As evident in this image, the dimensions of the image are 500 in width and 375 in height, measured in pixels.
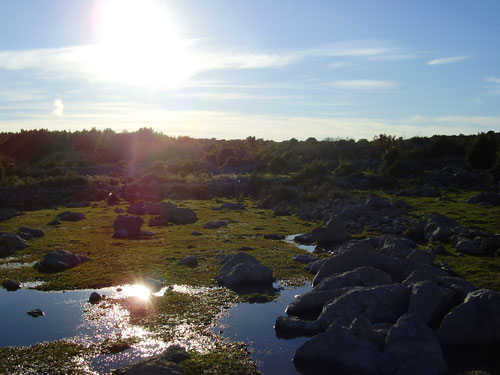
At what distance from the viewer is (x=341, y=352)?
12.5m

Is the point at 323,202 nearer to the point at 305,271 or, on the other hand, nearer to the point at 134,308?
the point at 305,271

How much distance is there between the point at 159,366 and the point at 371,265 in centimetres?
1014

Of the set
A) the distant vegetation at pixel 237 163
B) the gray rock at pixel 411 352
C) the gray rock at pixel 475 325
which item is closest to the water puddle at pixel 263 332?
the gray rock at pixel 411 352

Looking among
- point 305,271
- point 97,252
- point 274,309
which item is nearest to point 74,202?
point 97,252

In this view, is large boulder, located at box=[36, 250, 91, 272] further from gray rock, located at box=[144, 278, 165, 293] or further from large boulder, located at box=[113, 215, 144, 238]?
large boulder, located at box=[113, 215, 144, 238]

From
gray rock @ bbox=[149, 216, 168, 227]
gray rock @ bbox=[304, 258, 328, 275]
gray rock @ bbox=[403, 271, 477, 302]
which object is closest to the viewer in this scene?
gray rock @ bbox=[403, 271, 477, 302]

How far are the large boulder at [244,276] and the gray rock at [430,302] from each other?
6.46 metres

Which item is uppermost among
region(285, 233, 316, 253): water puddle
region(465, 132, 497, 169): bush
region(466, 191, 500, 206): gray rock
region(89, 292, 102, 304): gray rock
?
region(465, 132, 497, 169): bush

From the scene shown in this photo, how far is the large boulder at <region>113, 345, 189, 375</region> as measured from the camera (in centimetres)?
1148

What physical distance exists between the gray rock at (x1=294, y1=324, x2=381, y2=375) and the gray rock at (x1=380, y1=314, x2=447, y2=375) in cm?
34

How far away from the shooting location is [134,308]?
54.9 ft

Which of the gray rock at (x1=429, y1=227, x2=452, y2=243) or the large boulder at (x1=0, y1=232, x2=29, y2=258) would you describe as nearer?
the large boulder at (x1=0, y1=232, x2=29, y2=258)

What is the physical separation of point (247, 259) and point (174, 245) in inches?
284

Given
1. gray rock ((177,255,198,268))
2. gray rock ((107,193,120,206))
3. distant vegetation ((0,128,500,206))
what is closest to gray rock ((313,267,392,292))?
gray rock ((177,255,198,268))
